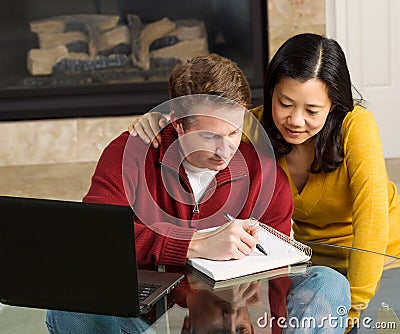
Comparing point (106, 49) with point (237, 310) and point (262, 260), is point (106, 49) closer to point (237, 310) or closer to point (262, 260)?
point (262, 260)

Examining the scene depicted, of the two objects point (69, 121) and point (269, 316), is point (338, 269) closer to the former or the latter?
point (269, 316)

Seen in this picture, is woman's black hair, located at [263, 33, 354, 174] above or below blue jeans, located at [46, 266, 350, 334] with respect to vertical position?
above

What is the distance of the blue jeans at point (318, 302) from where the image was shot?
1.45 metres

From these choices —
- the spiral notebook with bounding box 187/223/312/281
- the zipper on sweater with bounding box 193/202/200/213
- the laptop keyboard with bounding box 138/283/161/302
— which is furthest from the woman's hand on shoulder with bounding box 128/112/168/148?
the laptop keyboard with bounding box 138/283/161/302

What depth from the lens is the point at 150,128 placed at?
188 cm

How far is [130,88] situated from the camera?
379cm

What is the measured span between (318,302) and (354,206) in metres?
0.44

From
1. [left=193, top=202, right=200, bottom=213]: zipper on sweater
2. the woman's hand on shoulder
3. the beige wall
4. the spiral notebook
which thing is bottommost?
the beige wall

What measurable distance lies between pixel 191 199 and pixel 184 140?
0.13 m

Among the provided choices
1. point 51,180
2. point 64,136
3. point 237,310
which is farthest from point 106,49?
point 237,310

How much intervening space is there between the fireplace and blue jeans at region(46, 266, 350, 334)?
2.21 metres

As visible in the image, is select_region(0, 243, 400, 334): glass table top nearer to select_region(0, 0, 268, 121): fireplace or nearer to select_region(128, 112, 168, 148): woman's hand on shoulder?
select_region(128, 112, 168, 148): woman's hand on shoulder

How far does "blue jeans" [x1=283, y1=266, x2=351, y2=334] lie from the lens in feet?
4.75

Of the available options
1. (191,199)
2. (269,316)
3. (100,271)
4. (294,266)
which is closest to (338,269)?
(294,266)
